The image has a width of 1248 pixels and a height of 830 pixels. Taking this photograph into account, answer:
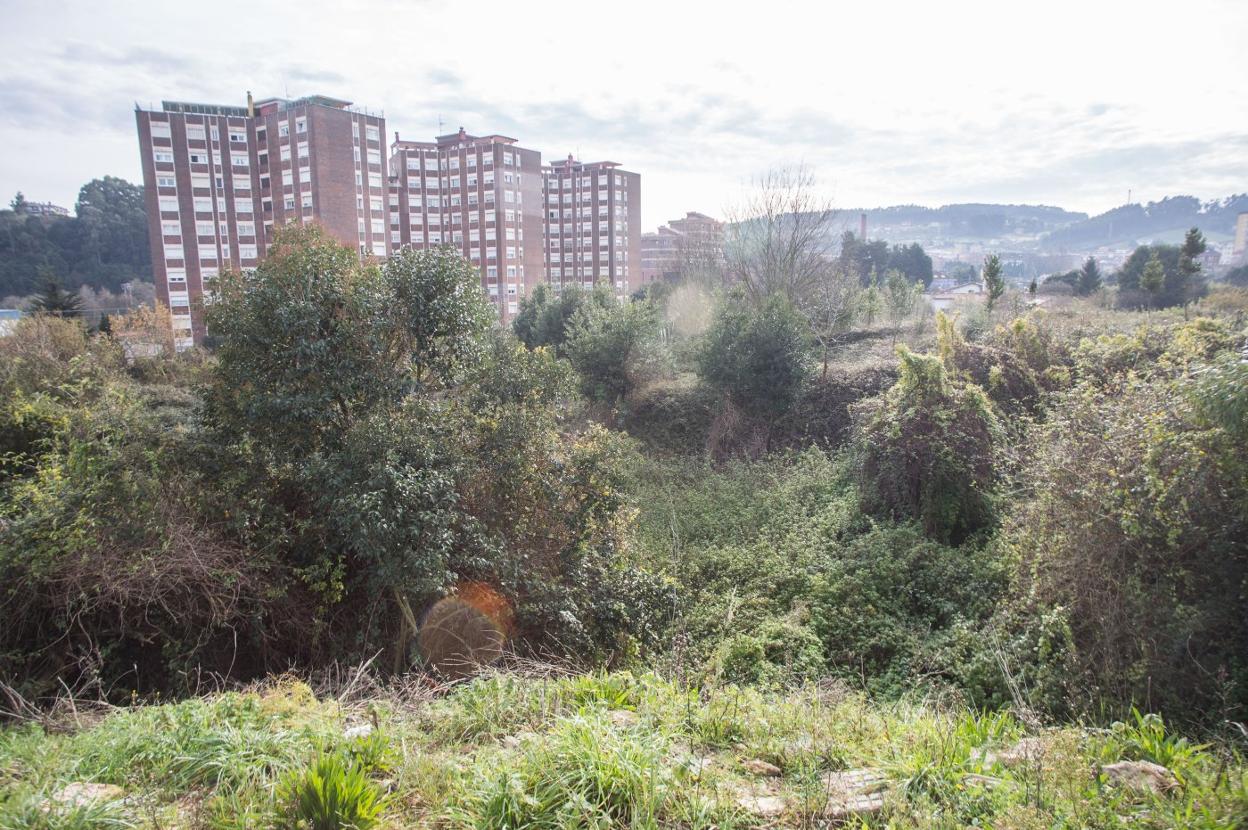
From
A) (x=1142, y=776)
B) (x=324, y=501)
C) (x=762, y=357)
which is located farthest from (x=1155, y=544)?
(x=762, y=357)

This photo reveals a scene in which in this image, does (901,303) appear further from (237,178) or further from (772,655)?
(237,178)

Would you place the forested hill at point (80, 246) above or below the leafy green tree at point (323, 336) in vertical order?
above

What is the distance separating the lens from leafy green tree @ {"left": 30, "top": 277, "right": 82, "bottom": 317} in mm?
27422

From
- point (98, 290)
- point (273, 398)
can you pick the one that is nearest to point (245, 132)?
point (98, 290)

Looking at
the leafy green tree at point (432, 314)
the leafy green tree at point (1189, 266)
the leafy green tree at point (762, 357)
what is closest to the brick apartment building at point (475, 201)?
the leafy green tree at point (762, 357)

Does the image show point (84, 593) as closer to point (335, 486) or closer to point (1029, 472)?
point (335, 486)

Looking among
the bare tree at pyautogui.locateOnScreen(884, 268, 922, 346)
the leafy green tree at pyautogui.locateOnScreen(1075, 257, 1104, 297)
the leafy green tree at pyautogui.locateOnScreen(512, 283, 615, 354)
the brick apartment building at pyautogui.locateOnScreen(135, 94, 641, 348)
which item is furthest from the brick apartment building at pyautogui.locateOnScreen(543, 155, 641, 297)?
the leafy green tree at pyautogui.locateOnScreen(1075, 257, 1104, 297)

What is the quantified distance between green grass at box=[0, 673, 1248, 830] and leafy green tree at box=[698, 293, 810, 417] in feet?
41.7

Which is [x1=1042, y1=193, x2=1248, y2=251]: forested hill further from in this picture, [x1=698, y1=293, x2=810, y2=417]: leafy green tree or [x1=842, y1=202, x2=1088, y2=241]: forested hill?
[x1=698, y1=293, x2=810, y2=417]: leafy green tree

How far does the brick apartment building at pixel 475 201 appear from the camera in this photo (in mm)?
44719

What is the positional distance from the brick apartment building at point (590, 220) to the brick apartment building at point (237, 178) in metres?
21.3

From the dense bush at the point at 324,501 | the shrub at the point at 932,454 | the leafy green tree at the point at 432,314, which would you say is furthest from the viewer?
the shrub at the point at 932,454

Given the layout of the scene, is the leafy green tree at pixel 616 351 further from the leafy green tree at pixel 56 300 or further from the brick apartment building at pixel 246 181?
the leafy green tree at pixel 56 300

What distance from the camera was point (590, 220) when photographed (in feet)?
182
